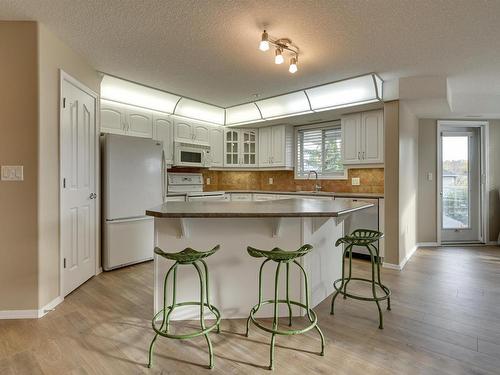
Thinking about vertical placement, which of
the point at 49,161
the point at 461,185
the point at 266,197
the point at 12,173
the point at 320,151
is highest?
the point at 320,151

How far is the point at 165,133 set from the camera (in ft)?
14.5

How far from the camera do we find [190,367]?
175 cm

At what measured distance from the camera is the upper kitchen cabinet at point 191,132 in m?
4.62

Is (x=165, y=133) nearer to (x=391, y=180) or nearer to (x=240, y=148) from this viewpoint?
(x=240, y=148)

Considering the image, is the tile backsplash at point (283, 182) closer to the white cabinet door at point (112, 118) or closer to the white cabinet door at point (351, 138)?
the white cabinet door at point (351, 138)

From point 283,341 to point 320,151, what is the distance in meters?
3.73

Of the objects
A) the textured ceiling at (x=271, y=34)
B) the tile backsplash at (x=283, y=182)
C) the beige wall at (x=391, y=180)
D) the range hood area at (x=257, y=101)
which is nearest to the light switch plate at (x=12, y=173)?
the textured ceiling at (x=271, y=34)

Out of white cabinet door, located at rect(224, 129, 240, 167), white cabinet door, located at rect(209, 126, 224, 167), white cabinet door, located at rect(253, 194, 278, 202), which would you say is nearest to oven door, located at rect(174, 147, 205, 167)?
white cabinet door, located at rect(209, 126, 224, 167)

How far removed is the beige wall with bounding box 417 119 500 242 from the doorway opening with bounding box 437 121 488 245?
0.18 meters

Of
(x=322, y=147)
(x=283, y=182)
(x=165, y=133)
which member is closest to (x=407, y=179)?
(x=322, y=147)

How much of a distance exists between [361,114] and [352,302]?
2.77 metres

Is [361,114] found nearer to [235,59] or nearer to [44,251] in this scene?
[235,59]

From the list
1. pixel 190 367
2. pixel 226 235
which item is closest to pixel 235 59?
pixel 226 235

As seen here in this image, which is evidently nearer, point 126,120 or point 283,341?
point 283,341
